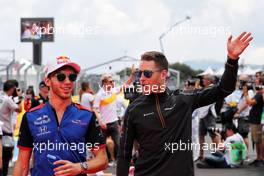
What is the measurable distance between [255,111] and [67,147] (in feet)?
31.8

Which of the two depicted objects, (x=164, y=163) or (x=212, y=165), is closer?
(x=164, y=163)

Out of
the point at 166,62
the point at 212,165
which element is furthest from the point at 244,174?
the point at 166,62

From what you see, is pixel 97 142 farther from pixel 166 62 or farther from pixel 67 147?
pixel 166 62

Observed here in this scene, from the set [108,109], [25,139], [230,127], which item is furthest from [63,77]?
[230,127]

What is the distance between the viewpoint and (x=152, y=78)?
4.95 meters

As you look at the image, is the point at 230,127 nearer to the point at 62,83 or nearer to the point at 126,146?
the point at 126,146

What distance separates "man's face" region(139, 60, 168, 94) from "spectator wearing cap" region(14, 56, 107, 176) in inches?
25.5

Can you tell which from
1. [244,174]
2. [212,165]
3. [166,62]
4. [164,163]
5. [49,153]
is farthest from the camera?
[212,165]

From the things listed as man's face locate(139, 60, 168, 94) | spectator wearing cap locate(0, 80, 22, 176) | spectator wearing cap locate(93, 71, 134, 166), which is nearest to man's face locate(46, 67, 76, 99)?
man's face locate(139, 60, 168, 94)

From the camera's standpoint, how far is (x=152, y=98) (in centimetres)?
495

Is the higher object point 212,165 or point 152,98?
→ point 152,98

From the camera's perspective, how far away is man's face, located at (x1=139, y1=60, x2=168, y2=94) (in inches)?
195

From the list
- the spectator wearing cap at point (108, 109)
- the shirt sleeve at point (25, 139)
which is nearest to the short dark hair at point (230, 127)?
the spectator wearing cap at point (108, 109)

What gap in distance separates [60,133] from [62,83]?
0.35 metres
